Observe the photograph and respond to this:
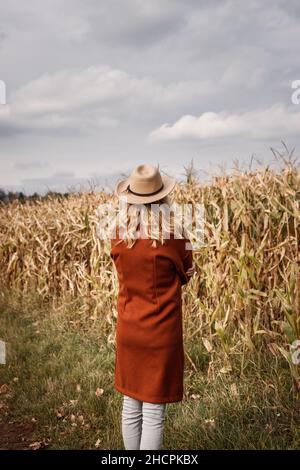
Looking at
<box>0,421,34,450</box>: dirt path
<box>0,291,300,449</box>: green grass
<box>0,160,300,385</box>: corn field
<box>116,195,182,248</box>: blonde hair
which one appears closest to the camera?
<box>116,195,182,248</box>: blonde hair

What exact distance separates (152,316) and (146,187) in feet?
2.45

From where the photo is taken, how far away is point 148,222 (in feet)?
9.52

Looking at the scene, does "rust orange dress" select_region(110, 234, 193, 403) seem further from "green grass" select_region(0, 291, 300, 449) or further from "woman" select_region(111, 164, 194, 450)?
"green grass" select_region(0, 291, 300, 449)

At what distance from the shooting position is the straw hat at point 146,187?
2.96 m

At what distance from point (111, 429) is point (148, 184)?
7.24 feet

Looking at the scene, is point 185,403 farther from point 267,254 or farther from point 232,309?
point 267,254

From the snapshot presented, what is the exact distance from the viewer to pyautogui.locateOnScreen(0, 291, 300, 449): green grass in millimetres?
3627

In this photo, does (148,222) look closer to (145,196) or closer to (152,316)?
(145,196)

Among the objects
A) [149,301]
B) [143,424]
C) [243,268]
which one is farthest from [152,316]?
[243,268]

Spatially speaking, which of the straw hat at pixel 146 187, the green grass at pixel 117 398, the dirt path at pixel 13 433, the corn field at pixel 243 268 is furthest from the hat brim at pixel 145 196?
the dirt path at pixel 13 433

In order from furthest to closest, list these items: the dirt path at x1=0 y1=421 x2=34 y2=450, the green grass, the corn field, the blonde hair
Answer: the corn field < the dirt path at x1=0 y1=421 x2=34 y2=450 < the green grass < the blonde hair

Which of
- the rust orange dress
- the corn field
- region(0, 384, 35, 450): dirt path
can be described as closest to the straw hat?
the rust orange dress
